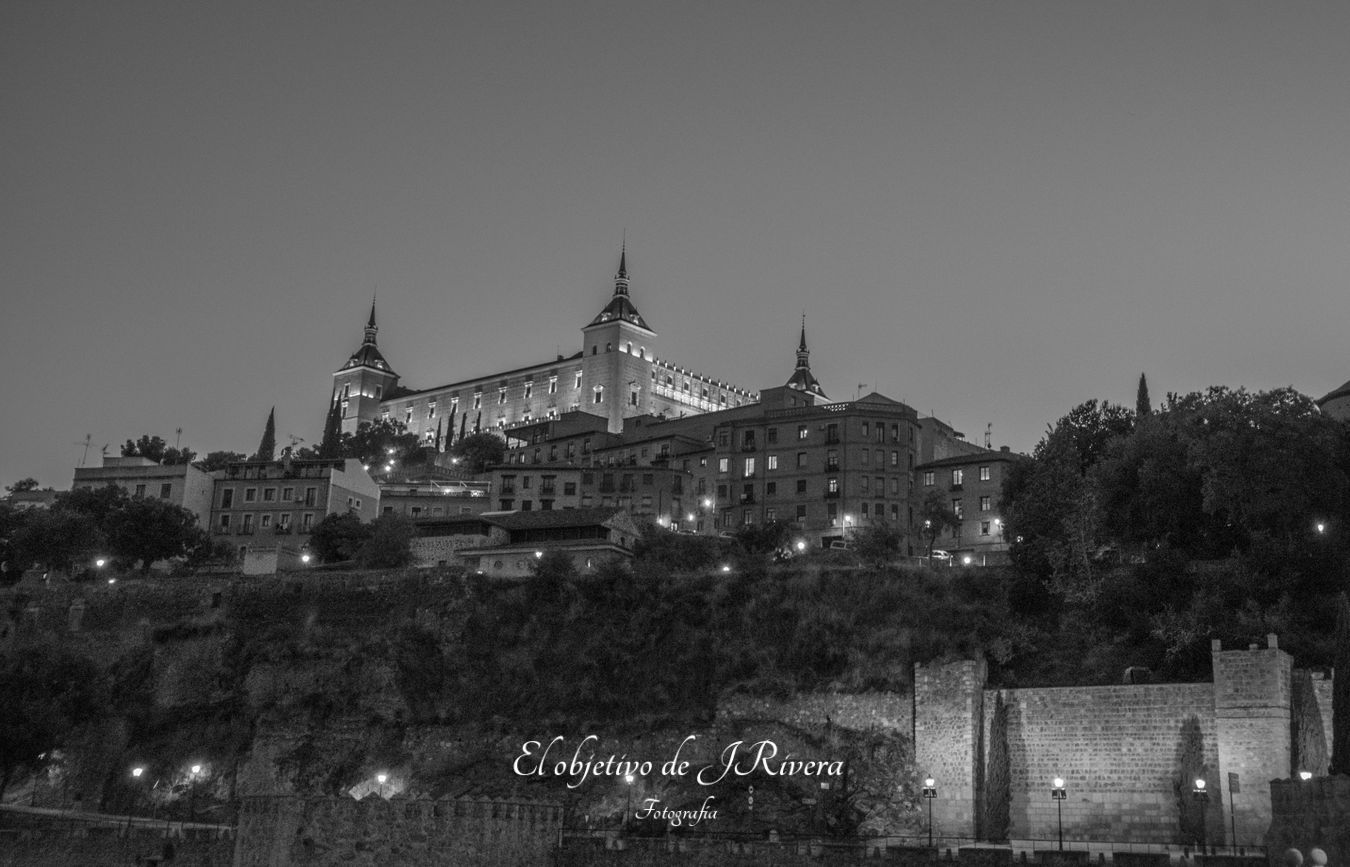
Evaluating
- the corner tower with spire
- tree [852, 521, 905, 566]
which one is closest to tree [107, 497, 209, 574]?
tree [852, 521, 905, 566]

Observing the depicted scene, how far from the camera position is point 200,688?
53.3 metres

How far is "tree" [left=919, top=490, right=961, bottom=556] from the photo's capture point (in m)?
71.9

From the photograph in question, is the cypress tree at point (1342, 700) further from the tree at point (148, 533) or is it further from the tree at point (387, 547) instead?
the tree at point (148, 533)

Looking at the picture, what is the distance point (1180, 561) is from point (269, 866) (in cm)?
2995

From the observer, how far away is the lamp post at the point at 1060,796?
117 feet

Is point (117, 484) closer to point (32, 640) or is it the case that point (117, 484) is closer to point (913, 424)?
point (32, 640)

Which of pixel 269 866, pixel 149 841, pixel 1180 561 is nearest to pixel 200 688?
pixel 149 841

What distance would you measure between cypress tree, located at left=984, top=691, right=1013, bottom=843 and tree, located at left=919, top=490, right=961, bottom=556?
104 ft

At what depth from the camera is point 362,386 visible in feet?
547

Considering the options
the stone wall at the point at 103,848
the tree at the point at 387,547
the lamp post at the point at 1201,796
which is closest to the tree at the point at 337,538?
the tree at the point at 387,547

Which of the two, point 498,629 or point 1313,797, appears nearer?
point 1313,797

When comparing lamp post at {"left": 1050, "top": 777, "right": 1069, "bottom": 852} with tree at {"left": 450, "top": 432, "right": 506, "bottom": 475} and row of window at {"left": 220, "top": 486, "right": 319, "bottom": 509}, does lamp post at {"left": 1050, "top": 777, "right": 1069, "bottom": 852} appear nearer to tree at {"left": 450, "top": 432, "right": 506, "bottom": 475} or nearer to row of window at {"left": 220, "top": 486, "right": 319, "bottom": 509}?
row of window at {"left": 220, "top": 486, "right": 319, "bottom": 509}

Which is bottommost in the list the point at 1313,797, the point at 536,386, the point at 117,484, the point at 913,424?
the point at 1313,797

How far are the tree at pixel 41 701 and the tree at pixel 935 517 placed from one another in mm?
39506
